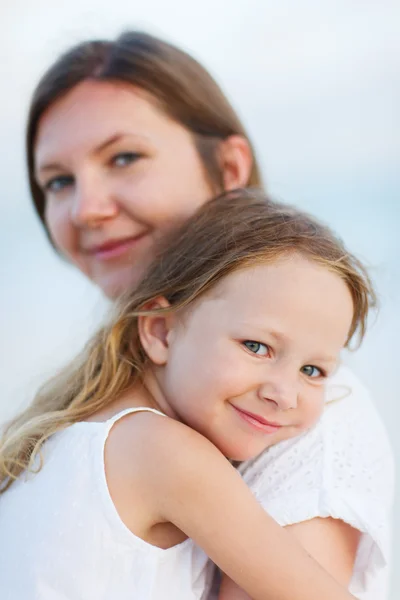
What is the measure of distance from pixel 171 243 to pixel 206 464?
49 centimetres

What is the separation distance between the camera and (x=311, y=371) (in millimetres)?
1175

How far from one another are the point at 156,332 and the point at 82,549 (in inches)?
14.3

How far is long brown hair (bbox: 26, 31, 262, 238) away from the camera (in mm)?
1542

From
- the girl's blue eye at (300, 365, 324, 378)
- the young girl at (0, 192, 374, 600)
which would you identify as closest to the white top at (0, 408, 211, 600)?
the young girl at (0, 192, 374, 600)

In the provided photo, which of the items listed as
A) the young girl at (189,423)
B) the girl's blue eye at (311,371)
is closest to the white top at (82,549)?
the young girl at (189,423)

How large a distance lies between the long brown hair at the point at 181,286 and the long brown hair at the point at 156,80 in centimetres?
30

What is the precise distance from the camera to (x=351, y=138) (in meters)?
2.95

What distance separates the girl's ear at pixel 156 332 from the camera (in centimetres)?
120

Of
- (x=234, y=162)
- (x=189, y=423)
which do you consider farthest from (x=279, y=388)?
(x=234, y=162)

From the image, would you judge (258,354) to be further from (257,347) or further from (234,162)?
(234,162)

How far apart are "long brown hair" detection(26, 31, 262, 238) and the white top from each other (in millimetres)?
Answer: 720

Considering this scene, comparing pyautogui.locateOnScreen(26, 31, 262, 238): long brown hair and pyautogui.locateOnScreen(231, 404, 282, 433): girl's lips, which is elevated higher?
pyautogui.locateOnScreen(26, 31, 262, 238): long brown hair

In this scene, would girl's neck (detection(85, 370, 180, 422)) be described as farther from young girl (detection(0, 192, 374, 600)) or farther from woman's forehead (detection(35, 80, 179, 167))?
woman's forehead (detection(35, 80, 179, 167))

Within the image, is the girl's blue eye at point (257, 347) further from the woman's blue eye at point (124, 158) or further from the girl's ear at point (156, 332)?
the woman's blue eye at point (124, 158)
